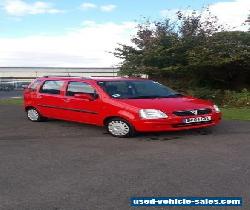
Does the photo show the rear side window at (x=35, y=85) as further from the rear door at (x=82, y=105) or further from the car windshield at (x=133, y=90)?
the car windshield at (x=133, y=90)

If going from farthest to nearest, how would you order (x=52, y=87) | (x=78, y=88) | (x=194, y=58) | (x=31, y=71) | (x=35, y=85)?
(x=31, y=71) < (x=194, y=58) < (x=35, y=85) < (x=52, y=87) < (x=78, y=88)

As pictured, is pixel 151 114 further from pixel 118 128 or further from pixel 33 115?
pixel 33 115

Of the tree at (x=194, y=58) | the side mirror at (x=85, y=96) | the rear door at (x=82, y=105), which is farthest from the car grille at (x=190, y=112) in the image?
the tree at (x=194, y=58)

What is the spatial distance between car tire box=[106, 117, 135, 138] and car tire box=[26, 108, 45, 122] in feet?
9.95

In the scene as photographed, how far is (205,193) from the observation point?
5.31 meters

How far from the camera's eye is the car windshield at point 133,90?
10.0 metres

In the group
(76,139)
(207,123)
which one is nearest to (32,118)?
(76,139)

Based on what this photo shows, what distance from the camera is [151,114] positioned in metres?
9.06

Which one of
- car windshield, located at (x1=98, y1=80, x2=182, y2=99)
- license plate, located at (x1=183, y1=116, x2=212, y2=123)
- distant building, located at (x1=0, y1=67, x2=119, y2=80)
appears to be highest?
distant building, located at (x1=0, y1=67, x2=119, y2=80)

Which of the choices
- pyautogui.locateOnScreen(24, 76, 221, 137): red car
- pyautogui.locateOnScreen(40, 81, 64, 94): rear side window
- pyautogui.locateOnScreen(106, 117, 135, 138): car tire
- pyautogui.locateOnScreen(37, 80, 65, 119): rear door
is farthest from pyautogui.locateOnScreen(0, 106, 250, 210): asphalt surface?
pyautogui.locateOnScreen(40, 81, 64, 94): rear side window

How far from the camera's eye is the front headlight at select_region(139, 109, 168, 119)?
904 centimetres

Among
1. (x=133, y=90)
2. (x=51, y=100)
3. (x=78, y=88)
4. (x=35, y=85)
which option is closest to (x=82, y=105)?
(x=78, y=88)

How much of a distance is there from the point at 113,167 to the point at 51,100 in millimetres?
5072

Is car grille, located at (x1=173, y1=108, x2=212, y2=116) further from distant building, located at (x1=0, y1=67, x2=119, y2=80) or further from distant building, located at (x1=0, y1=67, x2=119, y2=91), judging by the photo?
distant building, located at (x1=0, y1=67, x2=119, y2=80)
